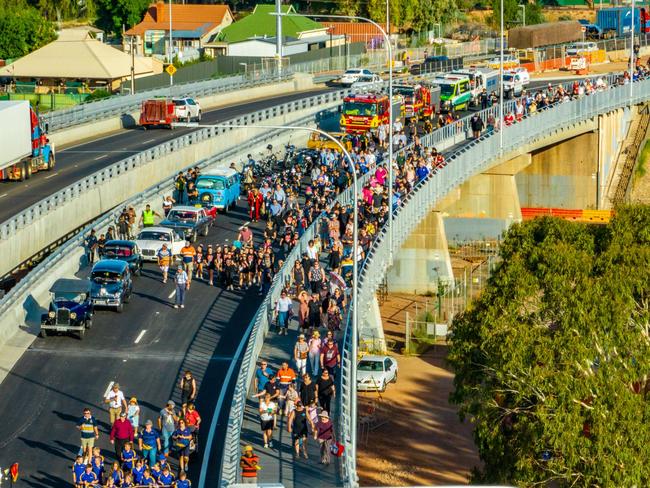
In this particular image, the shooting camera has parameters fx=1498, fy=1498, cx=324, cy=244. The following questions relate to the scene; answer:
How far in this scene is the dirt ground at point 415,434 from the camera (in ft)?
137

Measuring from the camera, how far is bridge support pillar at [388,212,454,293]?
6731 centimetres

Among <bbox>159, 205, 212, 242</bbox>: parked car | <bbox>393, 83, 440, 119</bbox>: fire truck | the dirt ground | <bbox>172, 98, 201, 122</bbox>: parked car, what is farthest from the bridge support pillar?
<bbox>159, 205, 212, 242</bbox>: parked car

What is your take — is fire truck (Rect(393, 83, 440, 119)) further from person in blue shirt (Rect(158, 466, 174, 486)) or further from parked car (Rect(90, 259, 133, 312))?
person in blue shirt (Rect(158, 466, 174, 486))

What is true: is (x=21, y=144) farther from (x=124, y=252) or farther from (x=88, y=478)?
(x=88, y=478)

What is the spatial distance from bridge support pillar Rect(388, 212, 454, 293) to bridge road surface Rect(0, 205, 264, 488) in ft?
74.2

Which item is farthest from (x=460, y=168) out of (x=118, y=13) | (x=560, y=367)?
(x=118, y=13)

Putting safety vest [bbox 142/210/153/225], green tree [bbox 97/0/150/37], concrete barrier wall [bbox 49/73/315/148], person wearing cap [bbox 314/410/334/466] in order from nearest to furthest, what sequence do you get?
person wearing cap [bbox 314/410/334/466] < safety vest [bbox 142/210/153/225] < concrete barrier wall [bbox 49/73/315/148] < green tree [bbox 97/0/150/37]

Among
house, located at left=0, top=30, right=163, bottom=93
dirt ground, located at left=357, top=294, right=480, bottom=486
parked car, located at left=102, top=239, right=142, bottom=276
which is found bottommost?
dirt ground, located at left=357, top=294, right=480, bottom=486

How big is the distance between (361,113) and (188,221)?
1954 centimetres

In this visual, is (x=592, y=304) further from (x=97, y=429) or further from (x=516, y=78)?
(x=516, y=78)

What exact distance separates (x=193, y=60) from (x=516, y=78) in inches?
1467

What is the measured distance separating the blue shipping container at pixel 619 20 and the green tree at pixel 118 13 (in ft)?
136

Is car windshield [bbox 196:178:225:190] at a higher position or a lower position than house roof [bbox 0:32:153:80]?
lower

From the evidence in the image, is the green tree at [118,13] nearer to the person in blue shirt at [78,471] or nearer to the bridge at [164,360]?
the bridge at [164,360]
